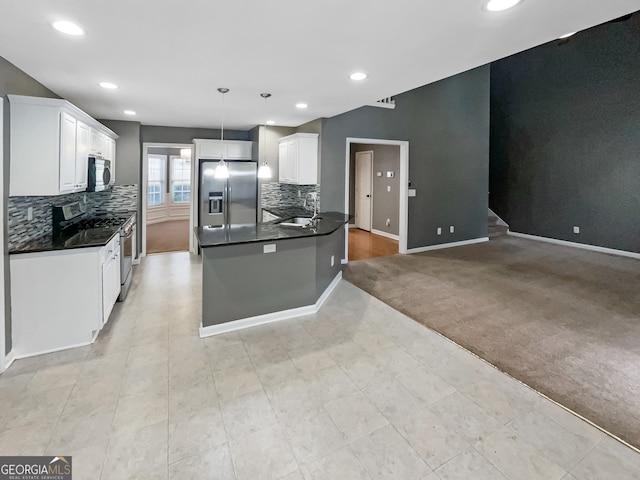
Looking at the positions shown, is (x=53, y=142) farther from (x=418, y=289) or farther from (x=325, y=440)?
(x=418, y=289)

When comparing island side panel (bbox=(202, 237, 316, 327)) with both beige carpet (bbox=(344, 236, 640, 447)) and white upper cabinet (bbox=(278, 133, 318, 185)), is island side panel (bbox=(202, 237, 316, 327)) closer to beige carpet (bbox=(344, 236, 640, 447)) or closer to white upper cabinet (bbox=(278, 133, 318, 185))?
beige carpet (bbox=(344, 236, 640, 447))

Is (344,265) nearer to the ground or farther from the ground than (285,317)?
farther from the ground

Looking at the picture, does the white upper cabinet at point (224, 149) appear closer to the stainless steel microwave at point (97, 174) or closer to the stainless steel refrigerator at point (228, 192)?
the stainless steel refrigerator at point (228, 192)

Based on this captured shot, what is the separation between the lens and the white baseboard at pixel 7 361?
8.13ft

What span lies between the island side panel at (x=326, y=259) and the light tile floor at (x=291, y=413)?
0.80m

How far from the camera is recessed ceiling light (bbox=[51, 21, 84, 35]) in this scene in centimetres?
203

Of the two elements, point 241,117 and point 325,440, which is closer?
point 325,440

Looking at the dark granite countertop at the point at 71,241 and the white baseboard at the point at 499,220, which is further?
the white baseboard at the point at 499,220

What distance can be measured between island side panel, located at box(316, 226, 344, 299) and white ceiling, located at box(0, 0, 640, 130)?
167 centimetres

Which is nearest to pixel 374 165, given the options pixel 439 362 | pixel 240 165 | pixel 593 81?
pixel 240 165

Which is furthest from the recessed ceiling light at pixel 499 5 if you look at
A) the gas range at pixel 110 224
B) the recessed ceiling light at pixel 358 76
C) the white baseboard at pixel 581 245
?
the white baseboard at pixel 581 245

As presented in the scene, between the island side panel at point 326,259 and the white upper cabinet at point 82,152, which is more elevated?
the white upper cabinet at point 82,152

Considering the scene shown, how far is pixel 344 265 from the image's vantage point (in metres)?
5.44

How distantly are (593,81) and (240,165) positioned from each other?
688cm
